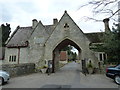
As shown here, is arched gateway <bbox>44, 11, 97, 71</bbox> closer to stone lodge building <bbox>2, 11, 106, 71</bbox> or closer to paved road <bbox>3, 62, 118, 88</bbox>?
stone lodge building <bbox>2, 11, 106, 71</bbox>

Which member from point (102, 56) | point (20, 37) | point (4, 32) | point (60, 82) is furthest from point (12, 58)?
point (4, 32)

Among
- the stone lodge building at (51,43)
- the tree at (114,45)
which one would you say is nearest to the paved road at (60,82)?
the tree at (114,45)

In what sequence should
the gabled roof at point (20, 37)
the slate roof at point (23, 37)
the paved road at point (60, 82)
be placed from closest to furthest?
1. the paved road at point (60, 82)
2. the slate roof at point (23, 37)
3. the gabled roof at point (20, 37)

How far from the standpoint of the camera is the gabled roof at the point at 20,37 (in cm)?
2171

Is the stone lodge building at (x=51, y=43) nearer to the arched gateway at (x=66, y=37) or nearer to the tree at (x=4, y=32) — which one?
the arched gateway at (x=66, y=37)

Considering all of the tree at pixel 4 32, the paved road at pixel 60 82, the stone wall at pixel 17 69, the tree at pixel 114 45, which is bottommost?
the paved road at pixel 60 82

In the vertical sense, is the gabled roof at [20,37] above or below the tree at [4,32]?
below

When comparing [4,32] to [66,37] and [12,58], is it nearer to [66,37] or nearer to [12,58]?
[12,58]

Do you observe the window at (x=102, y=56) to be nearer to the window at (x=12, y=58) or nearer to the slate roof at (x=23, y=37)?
the slate roof at (x=23, y=37)

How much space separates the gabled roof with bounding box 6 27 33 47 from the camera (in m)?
21.7

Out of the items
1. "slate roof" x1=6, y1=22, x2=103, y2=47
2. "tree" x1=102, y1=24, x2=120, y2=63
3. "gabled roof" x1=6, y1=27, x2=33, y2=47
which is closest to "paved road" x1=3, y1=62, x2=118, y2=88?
"tree" x1=102, y1=24, x2=120, y2=63

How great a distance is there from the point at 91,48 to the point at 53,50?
6.26 meters

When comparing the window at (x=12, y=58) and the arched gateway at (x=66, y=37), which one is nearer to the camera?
the arched gateway at (x=66, y=37)

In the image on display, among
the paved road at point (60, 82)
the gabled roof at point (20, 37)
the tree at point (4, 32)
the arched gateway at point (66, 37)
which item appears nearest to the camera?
the paved road at point (60, 82)
